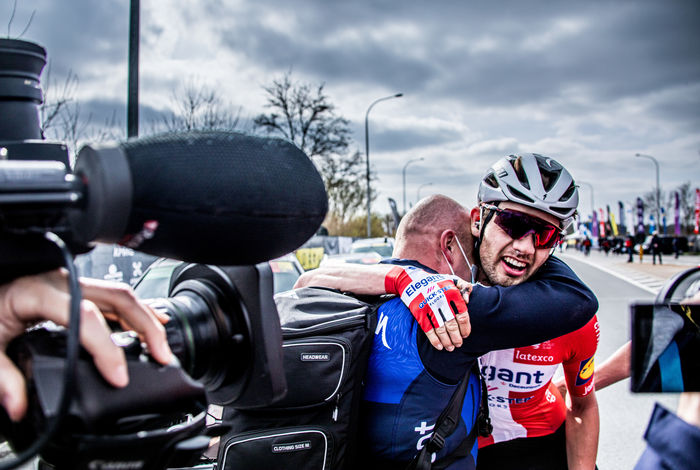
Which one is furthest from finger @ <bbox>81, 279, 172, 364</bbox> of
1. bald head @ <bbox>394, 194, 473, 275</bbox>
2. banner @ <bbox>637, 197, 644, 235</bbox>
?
banner @ <bbox>637, 197, 644, 235</bbox>

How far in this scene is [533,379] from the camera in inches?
102

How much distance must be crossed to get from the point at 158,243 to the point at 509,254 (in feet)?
5.78

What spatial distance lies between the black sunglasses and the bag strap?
2.12 feet

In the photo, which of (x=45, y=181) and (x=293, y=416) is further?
(x=293, y=416)

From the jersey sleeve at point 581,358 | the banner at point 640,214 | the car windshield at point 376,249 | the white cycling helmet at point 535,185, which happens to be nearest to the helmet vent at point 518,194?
the white cycling helmet at point 535,185

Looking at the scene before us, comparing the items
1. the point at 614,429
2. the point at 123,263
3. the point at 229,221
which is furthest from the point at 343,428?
the point at 123,263

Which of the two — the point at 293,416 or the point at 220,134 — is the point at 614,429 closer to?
the point at 293,416

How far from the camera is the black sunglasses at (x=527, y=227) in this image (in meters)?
2.42

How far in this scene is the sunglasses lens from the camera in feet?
7.95

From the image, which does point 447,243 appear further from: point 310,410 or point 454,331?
point 310,410

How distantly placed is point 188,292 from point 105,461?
484mm

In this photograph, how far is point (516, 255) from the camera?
2.42 meters

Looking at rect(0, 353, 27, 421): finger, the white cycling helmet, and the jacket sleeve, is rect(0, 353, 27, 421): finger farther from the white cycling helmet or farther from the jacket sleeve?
the white cycling helmet

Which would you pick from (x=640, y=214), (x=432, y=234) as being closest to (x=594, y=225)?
(x=640, y=214)
